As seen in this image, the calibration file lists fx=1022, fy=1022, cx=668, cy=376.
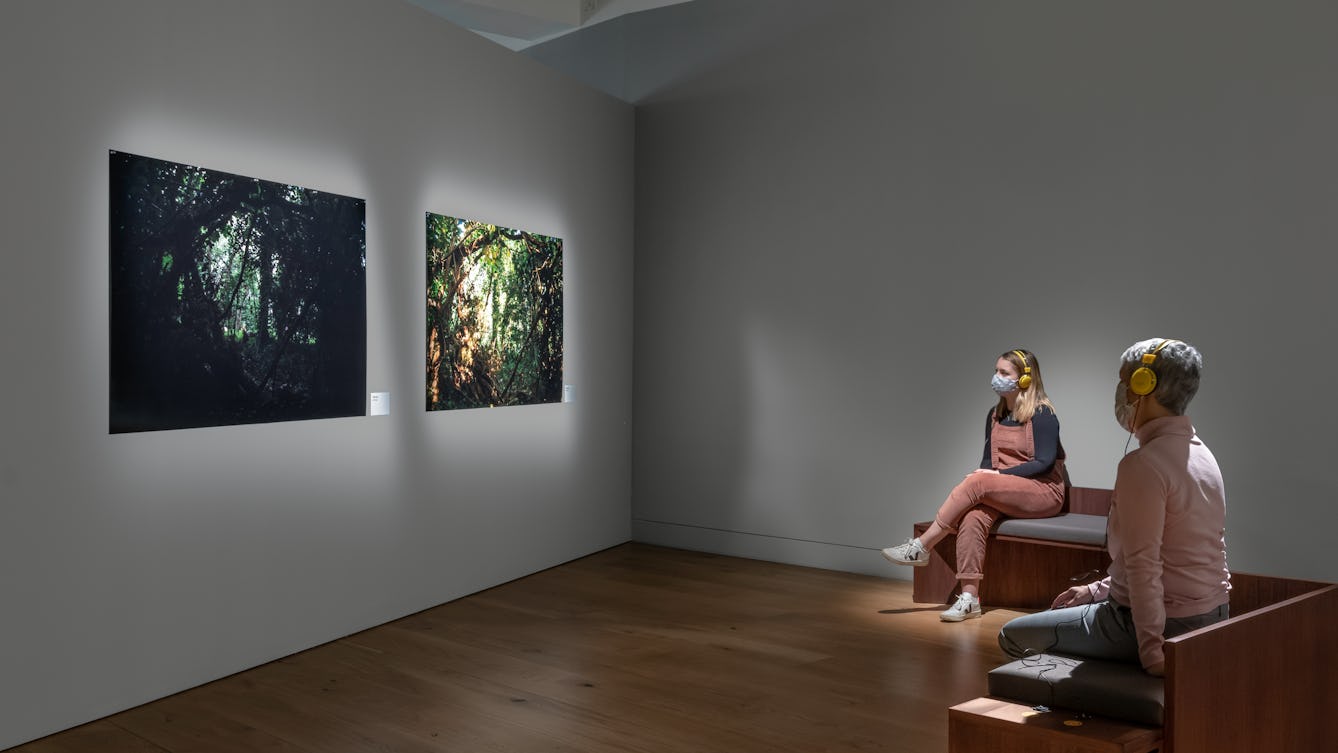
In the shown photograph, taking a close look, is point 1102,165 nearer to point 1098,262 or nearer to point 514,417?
point 1098,262

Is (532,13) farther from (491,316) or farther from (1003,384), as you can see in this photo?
(1003,384)

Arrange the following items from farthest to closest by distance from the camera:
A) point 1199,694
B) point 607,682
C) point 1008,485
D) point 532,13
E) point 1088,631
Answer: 1. point 532,13
2. point 1008,485
3. point 607,682
4. point 1088,631
5. point 1199,694

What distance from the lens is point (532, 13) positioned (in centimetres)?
743

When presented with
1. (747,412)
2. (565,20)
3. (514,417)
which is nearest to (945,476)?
(747,412)

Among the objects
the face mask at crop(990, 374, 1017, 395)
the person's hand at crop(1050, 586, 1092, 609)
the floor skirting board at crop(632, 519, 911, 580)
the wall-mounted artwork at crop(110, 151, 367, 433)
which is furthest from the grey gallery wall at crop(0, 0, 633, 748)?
the person's hand at crop(1050, 586, 1092, 609)

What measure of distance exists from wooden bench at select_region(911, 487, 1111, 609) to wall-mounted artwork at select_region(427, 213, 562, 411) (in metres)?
2.92

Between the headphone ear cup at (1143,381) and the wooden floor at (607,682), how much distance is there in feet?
5.49

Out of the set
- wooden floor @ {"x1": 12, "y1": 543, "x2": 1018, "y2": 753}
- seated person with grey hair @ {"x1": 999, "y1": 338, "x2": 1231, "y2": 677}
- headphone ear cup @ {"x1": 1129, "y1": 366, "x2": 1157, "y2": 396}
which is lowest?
wooden floor @ {"x1": 12, "y1": 543, "x2": 1018, "y2": 753}

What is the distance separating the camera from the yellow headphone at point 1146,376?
328 cm

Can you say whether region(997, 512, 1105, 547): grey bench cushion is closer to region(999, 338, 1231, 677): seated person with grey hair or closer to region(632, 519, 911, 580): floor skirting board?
region(632, 519, 911, 580): floor skirting board

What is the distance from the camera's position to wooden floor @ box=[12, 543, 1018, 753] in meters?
4.21

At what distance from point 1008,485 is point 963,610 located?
810mm

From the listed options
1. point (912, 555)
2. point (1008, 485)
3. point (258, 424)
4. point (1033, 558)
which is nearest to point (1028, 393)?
point (1008, 485)

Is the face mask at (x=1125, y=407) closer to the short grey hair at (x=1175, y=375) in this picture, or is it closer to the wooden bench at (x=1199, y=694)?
the short grey hair at (x=1175, y=375)
